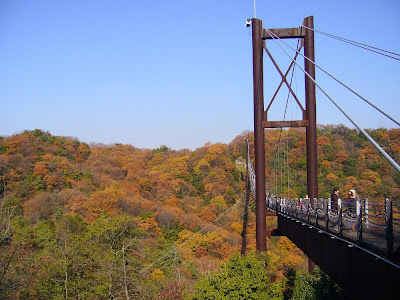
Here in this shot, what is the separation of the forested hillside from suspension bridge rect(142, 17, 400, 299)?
3.34 metres

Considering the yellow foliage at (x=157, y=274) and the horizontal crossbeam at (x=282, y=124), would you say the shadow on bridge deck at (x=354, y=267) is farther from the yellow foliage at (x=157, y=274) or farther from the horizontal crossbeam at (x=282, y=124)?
the yellow foliage at (x=157, y=274)

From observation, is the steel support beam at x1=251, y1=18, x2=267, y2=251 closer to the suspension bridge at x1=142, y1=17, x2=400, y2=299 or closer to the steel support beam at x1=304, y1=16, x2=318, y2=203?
the suspension bridge at x1=142, y1=17, x2=400, y2=299

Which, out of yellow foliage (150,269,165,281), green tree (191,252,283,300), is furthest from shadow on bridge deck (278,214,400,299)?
yellow foliage (150,269,165,281)

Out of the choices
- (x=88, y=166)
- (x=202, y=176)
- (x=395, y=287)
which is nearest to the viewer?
(x=395, y=287)

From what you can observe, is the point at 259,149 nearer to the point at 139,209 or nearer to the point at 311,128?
the point at 311,128

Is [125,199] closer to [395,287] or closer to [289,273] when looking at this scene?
[289,273]

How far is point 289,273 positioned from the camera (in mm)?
19688

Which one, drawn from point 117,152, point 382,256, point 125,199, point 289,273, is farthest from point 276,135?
point 382,256

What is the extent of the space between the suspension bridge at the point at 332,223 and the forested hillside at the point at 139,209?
3.34 meters

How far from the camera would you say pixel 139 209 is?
106ft

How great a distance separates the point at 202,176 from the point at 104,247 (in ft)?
83.0

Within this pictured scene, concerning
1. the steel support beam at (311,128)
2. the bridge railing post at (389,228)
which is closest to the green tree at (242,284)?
the steel support beam at (311,128)

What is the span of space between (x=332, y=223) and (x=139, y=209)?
2723 centimetres

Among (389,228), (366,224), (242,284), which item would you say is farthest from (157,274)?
(389,228)
